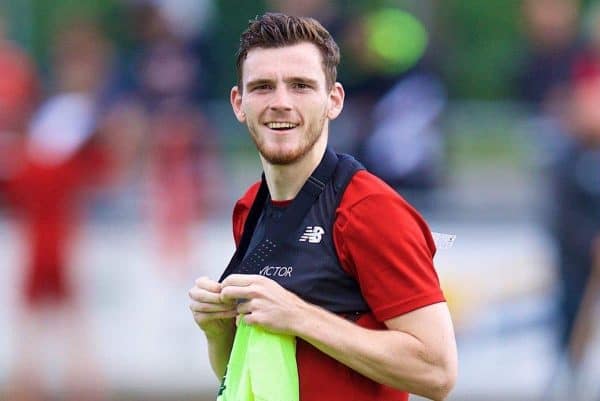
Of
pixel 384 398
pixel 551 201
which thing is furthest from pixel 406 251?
pixel 551 201

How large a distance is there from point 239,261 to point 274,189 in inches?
8.6

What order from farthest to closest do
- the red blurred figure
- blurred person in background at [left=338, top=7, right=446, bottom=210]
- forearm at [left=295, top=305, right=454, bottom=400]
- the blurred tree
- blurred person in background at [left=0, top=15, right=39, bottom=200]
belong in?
the blurred tree < the red blurred figure < blurred person in background at [left=0, top=15, right=39, bottom=200] < blurred person in background at [left=338, top=7, right=446, bottom=210] < forearm at [left=295, top=305, right=454, bottom=400]

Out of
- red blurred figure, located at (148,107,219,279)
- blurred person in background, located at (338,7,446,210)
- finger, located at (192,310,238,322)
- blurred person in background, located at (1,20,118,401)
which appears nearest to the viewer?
finger, located at (192,310,238,322)

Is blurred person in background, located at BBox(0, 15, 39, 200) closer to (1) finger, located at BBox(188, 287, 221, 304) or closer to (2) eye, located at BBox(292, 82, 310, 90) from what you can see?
(1) finger, located at BBox(188, 287, 221, 304)

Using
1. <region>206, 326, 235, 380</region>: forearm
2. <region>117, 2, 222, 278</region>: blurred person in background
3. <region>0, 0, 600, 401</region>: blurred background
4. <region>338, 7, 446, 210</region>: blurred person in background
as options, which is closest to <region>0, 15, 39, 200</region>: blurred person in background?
<region>0, 0, 600, 401</region>: blurred background

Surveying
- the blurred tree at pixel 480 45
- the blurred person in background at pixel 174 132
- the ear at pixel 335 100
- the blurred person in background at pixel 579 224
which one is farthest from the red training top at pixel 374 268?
the blurred tree at pixel 480 45

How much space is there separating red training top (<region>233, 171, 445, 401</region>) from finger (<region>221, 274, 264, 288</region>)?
20 cm

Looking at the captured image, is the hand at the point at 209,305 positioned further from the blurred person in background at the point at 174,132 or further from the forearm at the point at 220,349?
the blurred person in background at the point at 174,132

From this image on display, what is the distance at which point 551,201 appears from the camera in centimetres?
955

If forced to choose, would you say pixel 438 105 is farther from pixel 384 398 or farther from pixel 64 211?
pixel 384 398

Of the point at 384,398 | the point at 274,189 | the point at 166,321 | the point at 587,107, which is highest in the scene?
the point at 587,107

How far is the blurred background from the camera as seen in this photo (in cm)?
954

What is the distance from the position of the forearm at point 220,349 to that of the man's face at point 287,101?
1.80ft

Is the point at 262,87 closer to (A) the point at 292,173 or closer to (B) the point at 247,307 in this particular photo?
(A) the point at 292,173
